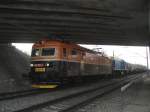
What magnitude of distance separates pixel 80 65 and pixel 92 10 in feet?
16.0

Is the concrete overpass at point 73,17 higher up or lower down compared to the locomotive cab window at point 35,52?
higher up

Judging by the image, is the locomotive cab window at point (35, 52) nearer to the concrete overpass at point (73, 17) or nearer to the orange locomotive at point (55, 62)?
the orange locomotive at point (55, 62)

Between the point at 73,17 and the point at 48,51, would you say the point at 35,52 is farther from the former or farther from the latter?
the point at 73,17

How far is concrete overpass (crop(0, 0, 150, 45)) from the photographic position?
19203mm

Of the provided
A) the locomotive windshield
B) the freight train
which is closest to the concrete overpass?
the freight train

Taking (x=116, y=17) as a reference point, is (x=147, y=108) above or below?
below

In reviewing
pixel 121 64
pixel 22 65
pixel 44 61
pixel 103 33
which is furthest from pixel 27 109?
pixel 121 64

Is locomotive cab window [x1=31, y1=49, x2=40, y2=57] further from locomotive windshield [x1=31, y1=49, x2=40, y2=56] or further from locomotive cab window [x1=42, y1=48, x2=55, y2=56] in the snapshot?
locomotive cab window [x1=42, y1=48, x2=55, y2=56]

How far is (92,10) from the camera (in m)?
20.5

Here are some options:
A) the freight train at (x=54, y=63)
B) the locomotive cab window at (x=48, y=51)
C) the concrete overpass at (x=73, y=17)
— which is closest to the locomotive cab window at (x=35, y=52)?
the freight train at (x=54, y=63)

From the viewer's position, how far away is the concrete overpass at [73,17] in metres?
19.2

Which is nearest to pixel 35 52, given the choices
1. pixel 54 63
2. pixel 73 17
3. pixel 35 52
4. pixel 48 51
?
pixel 35 52

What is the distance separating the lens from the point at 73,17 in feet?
73.8

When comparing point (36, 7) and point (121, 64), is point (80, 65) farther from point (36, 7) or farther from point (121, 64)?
point (121, 64)
